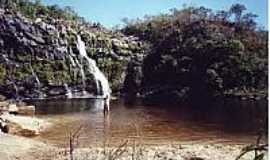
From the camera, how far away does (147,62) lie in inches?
219

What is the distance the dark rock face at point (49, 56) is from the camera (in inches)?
161

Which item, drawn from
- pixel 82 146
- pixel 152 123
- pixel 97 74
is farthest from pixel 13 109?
pixel 97 74

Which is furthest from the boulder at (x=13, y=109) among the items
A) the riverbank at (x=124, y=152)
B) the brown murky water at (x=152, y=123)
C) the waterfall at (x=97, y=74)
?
the waterfall at (x=97, y=74)

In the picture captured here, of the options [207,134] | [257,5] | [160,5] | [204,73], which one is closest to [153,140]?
[207,134]

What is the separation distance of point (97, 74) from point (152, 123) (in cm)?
176

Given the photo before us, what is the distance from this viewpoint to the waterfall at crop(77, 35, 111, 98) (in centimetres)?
524

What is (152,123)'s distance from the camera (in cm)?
404

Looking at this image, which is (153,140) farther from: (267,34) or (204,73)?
(267,34)

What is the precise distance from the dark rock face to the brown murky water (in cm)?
25

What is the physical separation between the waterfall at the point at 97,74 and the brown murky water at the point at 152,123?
48 cm

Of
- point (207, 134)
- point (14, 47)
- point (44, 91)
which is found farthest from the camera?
point (44, 91)

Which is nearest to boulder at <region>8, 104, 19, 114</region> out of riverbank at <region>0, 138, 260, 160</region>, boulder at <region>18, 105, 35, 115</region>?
boulder at <region>18, 105, 35, 115</region>

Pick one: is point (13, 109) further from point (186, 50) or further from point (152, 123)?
point (186, 50)

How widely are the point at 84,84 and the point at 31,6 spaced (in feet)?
5.12
